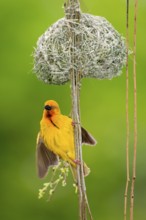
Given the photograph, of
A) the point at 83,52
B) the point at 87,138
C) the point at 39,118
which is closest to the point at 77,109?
the point at 83,52

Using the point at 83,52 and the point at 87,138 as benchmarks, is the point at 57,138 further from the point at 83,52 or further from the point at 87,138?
the point at 83,52

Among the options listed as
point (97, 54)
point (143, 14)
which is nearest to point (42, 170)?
point (97, 54)

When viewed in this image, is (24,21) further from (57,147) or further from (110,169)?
(57,147)

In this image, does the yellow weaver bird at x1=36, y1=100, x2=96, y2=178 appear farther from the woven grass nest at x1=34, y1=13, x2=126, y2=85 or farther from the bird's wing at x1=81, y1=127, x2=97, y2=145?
the woven grass nest at x1=34, y1=13, x2=126, y2=85

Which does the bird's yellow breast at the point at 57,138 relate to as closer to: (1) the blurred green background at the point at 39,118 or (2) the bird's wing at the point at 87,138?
(2) the bird's wing at the point at 87,138

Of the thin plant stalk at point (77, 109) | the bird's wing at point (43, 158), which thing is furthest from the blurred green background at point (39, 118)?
the thin plant stalk at point (77, 109)
